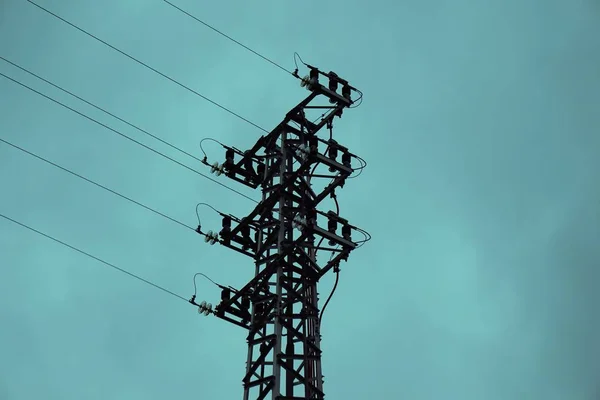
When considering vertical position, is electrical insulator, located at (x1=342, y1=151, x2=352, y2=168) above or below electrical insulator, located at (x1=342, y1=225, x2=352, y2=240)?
above

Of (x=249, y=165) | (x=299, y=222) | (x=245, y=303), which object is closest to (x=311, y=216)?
(x=299, y=222)

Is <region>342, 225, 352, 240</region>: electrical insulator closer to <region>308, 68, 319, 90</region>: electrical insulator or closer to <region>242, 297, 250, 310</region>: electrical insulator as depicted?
<region>242, 297, 250, 310</region>: electrical insulator

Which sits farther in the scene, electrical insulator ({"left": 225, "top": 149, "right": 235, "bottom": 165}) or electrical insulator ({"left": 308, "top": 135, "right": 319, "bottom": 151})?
electrical insulator ({"left": 225, "top": 149, "right": 235, "bottom": 165})

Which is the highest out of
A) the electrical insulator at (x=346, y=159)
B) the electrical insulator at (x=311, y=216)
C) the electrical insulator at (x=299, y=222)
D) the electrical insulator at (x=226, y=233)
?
the electrical insulator at (x=346, y=159)

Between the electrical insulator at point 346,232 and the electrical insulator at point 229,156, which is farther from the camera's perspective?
A: the electrical insulator at point 229,156

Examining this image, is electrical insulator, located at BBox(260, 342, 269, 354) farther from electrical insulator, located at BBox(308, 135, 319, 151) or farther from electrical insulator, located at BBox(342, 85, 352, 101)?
electrical insulator, located at BBox(342, 85, 352, 101)

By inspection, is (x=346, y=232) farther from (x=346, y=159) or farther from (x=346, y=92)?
(x=346, y=92)

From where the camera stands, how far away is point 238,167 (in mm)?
25922

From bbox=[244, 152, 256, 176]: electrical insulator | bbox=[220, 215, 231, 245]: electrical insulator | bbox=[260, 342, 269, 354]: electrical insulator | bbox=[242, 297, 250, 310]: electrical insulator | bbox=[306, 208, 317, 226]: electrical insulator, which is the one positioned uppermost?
bbox=[244, 152, 256, 176]: electrical insulator

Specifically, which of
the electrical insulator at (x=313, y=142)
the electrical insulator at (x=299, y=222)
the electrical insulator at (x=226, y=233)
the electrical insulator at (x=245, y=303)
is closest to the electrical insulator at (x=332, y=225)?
the electrical insulator at (x=299, y=222)

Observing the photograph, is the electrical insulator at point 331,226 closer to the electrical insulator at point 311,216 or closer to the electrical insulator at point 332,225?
the electrical insulator at point 332,225

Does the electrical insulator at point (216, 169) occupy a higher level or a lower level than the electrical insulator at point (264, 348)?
higher

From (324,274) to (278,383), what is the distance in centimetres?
338

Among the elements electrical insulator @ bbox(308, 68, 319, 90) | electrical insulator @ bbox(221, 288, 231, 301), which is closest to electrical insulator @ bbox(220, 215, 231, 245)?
electrical insulator @ bbox(221, 288, 231, 301)
